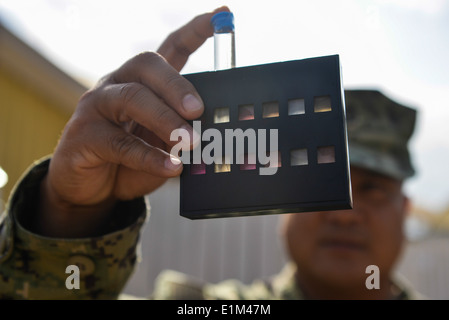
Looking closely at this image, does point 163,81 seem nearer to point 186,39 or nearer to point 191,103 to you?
point 191,103

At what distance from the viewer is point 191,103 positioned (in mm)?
941

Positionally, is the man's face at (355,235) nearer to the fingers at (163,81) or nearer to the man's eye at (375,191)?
the man's eye at (375,191)

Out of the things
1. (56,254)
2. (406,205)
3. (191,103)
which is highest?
(406,205)

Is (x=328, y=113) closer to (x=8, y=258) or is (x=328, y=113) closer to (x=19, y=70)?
(x=8, y=258)

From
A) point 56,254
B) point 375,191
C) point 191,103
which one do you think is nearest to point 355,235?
point 375,191

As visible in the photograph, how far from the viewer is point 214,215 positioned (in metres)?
0.93

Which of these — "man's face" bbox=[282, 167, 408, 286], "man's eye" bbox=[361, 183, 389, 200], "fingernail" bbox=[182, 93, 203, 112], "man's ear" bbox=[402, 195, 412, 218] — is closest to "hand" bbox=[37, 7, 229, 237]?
"fingernail" bbox=[182, 93, 203, 112]

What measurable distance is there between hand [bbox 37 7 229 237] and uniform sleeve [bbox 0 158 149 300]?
5cm

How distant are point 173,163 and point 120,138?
194 millimetres

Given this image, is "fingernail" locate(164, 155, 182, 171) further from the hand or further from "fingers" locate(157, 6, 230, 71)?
"fingers" locate(157, 6, 230, 71)

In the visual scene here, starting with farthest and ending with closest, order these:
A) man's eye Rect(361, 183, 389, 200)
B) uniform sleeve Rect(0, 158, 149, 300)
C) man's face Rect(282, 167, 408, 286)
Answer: man's eye Rect(361, 183, 389, 200) → man's face Rect(282, 167, 408, 286) → uniform sleeve Rect(0, 158, 149, 300)

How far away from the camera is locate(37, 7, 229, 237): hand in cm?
98

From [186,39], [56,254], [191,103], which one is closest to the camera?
[191,103]
